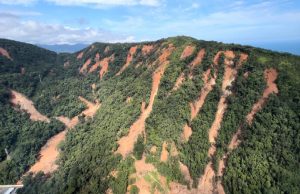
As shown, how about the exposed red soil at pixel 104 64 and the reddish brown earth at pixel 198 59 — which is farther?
the exposed red soil at pixel 104 64

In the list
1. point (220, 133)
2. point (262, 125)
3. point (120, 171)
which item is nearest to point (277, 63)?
point (262, 125)

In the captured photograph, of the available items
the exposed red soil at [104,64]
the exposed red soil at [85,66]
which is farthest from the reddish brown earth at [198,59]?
the exposed red soil at [85,66]

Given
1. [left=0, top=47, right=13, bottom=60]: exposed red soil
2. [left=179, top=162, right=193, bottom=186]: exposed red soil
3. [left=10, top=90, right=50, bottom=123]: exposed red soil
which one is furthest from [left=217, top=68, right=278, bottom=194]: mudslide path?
[left=0, top=47, right=13, bottom=60]: exposed red soil

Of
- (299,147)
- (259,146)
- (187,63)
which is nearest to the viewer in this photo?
(299,147)

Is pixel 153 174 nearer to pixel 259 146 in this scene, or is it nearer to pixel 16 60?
pixel 259 146

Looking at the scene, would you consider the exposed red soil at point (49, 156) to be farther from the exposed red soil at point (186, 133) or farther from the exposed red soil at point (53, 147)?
the exposed red soil at point (186, 133)

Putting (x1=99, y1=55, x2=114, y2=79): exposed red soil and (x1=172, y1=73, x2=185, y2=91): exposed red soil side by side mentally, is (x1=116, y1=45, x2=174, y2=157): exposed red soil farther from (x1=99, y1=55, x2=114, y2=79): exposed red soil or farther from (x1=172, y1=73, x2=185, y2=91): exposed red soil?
(x1=99, y1=55, x2=114, y2=79): exposed red soil
